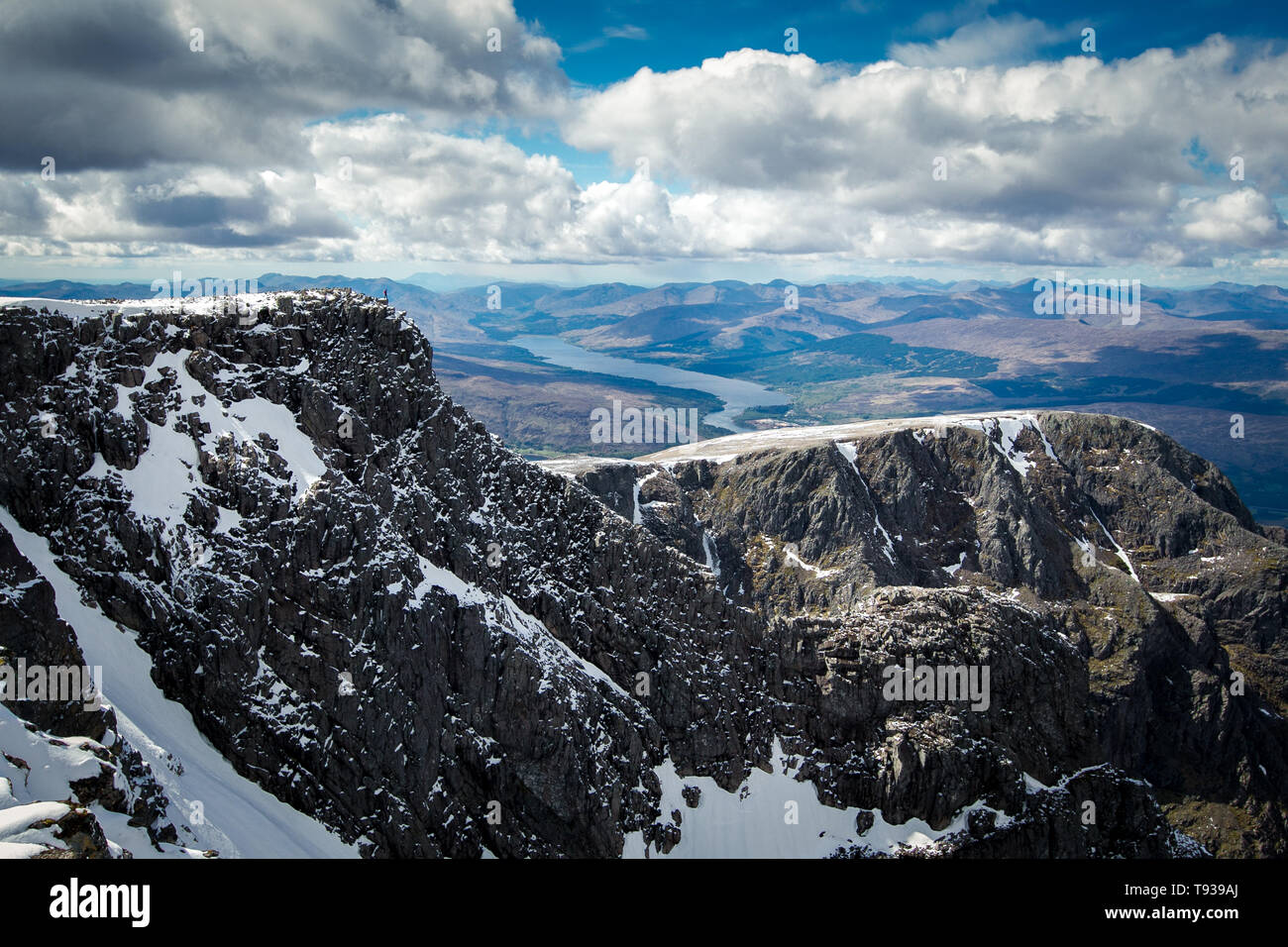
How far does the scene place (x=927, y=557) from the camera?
18588 centimetres

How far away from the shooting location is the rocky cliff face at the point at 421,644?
72.9 meters

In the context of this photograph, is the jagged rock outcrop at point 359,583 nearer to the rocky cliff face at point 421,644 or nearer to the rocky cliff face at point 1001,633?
the rocky cliff face at point 421,644

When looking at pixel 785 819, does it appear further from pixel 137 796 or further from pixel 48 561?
pixel 48 561

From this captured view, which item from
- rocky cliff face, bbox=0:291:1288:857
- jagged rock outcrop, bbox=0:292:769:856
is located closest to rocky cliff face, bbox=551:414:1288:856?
rocky cliff face, bbox=0:291:1288:857

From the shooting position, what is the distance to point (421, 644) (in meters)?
84.2

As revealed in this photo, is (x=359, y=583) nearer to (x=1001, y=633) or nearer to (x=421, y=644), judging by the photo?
(x=421, y=644)

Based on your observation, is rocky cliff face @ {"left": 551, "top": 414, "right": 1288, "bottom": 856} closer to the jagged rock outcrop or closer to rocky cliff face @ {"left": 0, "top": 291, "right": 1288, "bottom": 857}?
rocky cliff face @ {"left": 0, "top": 291, "right": 1288, "bottom": 857}

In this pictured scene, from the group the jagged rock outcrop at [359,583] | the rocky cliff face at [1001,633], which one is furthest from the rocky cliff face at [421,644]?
the rocky cliff face at [1001,633]

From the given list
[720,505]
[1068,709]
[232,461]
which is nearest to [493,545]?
[232,461]

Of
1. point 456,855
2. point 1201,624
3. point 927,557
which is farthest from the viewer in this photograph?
point 927,557

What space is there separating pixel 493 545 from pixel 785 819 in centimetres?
5182

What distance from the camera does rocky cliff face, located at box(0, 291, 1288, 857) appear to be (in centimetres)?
Result: 7288

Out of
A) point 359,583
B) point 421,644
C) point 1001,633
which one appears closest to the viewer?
point 359,583

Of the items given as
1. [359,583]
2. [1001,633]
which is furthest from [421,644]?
[1001,633]
